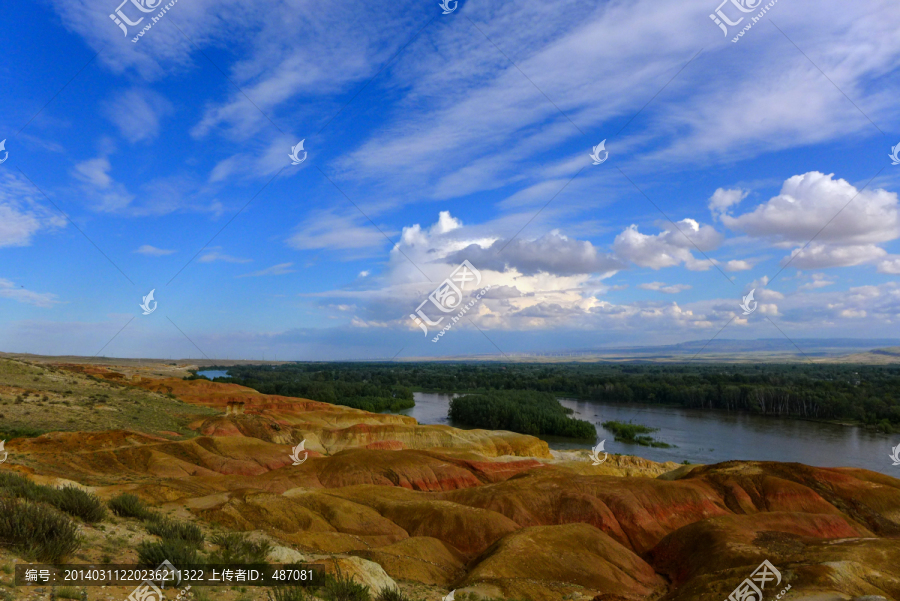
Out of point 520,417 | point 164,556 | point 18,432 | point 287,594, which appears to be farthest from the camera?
point 520,417

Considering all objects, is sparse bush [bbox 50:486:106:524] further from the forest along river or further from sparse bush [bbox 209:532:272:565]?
the forest along river

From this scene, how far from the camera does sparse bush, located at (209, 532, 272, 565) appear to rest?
12.1 metres

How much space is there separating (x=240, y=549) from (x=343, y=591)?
4425 millimetres

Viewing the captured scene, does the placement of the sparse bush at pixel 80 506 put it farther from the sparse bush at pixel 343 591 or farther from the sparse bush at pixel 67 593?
the sparse bush at pixel 343 591

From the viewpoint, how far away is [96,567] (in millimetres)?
9703

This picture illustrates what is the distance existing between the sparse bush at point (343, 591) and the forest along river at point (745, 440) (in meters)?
55.1

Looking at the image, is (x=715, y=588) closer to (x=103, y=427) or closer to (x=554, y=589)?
(x=554, y=589)

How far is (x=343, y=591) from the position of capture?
10430 millimetres

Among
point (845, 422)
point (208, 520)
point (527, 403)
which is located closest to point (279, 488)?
point (208, 520)

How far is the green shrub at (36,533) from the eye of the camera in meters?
9.20

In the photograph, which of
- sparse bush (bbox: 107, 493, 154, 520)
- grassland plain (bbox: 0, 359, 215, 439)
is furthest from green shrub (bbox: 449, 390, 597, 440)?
sparse bush (bbox: 107, 493, 154, 520)
